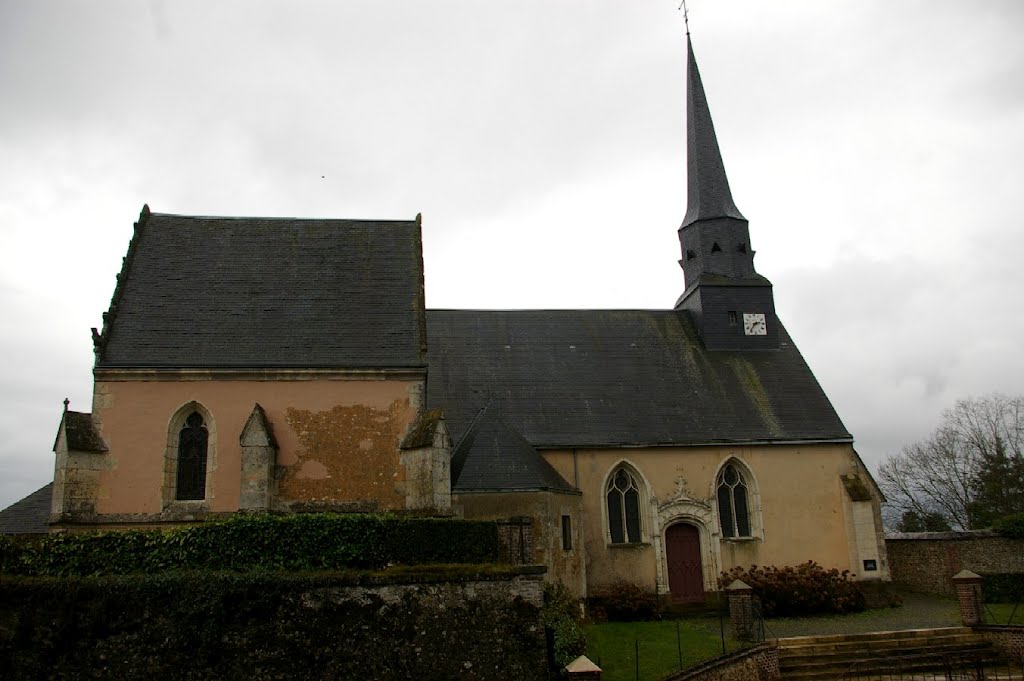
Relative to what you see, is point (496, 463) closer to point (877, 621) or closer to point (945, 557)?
point (877, 621)

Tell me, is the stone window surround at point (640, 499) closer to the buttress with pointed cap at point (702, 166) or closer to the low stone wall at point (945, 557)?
the low stone wall at point (945, 557)

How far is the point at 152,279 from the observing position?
18453 millimetres

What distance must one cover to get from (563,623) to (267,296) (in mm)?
10012

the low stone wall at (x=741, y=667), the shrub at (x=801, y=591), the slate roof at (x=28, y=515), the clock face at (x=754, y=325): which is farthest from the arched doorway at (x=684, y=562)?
the slate roof at (x=28, y=515)

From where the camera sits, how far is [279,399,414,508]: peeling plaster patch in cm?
1608

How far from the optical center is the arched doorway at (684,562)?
72.0 ft

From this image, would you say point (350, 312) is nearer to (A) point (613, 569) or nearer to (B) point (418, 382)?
(B) point (418, 382)

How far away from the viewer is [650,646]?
16219mm

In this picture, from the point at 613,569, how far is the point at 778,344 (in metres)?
10.2

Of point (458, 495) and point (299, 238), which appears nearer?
point (458, 495)

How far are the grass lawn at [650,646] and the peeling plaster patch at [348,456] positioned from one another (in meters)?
5.16

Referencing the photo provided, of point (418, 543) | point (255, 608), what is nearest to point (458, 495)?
point (418, 543)

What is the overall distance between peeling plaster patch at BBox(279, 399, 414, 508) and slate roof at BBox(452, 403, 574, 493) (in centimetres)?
245

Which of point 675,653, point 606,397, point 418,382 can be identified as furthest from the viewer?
point 606,397
